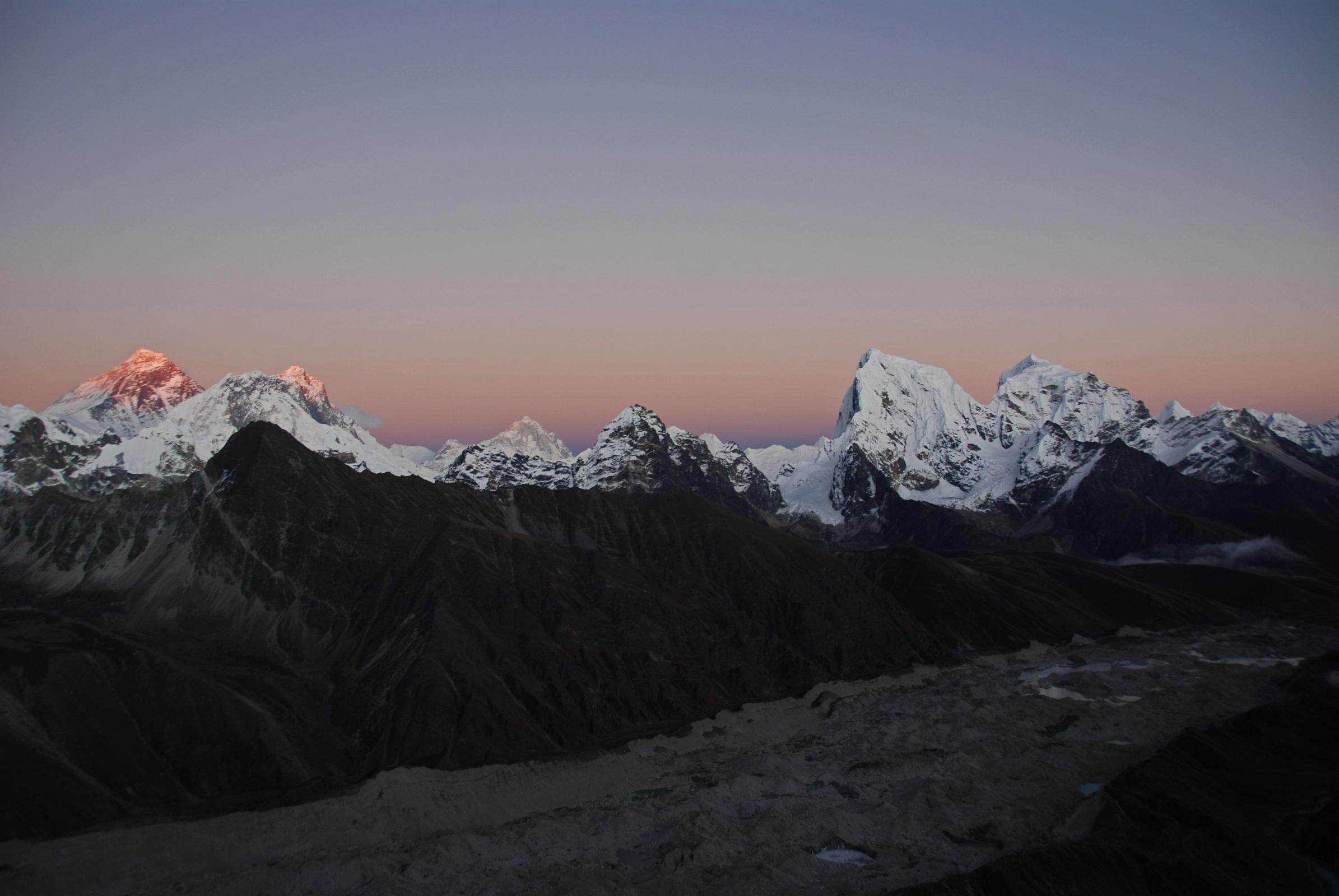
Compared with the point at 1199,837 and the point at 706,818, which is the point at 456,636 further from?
the point at 1199,837

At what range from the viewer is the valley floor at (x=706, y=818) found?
318 ft

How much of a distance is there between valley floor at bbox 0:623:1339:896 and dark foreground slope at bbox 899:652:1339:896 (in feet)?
26.7

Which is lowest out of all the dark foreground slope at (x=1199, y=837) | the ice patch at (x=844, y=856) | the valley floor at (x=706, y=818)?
the valley floor at (x=706, y=818)

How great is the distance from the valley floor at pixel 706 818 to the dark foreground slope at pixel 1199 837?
814cm

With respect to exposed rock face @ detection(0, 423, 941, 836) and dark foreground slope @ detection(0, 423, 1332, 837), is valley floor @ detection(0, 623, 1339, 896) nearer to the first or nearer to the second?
dark foreground slope @ detection(0, 423, 1332, 837)

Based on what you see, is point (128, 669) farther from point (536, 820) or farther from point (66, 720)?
point (536, 820)

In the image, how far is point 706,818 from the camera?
366 feet

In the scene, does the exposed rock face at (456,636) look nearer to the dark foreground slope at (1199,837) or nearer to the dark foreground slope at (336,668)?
the dark foreground slope at (336,668)

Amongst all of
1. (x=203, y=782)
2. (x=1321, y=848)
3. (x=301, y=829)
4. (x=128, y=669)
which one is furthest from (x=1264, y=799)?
(x=128, y=669)

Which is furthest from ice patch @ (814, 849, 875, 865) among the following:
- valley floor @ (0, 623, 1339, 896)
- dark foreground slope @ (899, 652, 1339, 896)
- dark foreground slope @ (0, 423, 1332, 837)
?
dark foreground slope @ (0, 423, 1332, 837)

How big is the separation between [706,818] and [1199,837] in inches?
2009

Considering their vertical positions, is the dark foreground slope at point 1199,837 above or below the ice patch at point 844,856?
above

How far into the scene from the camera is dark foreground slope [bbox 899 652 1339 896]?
84.9 metres

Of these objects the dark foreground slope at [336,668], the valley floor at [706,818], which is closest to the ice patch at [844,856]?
the valley floor at [706,818]
